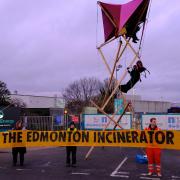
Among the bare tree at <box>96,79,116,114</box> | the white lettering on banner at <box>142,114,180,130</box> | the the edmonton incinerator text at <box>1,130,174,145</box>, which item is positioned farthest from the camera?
the white lettering on banner at <box>142,114,180,130</box>

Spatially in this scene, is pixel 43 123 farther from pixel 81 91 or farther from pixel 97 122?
pixel 81 91

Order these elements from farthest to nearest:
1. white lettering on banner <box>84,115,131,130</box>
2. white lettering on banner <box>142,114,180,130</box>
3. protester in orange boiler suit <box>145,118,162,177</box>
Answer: white lettering on banner <box>84,115,131,130</box> → white lettering on banner <box>142,114,180,130</box> → protester in orange boiler suit <box>145,118,162,177</box>

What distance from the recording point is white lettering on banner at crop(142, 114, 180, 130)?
1144 inches

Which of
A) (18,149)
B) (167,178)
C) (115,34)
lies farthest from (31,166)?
(115,34)

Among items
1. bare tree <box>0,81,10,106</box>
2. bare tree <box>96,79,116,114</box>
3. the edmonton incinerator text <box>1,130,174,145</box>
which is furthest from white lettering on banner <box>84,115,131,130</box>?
bare tree <box>0,81,10,106</box>

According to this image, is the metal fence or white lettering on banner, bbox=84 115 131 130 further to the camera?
the metal fence

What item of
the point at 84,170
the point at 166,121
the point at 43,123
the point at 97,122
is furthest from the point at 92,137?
the point at 43,123

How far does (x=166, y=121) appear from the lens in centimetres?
2927

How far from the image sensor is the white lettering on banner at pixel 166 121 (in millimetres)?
29069

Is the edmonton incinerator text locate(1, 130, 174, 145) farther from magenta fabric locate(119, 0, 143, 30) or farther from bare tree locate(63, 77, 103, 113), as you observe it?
bare tree locate(63, 77, 103, 113)

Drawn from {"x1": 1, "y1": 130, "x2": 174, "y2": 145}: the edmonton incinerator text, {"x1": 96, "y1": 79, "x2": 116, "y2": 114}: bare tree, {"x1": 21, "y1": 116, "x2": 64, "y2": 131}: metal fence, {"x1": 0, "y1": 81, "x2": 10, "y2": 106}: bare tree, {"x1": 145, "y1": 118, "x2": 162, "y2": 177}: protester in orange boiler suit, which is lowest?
{"x1": 145, "y1": 118, "x2": 162, "y2": 177}: protester in orange boiler suit

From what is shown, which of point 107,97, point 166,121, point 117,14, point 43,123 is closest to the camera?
point 117,14

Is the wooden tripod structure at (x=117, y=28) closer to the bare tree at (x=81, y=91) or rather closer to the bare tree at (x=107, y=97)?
the bare tree at (x=107, y=97)

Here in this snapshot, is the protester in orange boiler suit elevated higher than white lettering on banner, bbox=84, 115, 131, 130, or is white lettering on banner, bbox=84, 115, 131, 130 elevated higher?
white lettering on banner, bbox=84, 115, 131, 130
